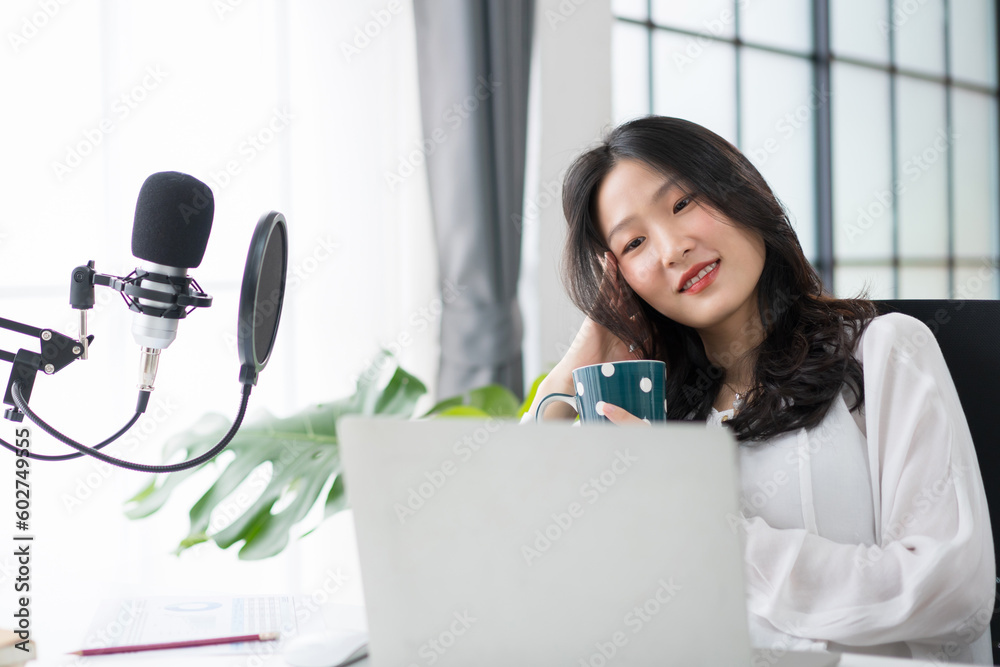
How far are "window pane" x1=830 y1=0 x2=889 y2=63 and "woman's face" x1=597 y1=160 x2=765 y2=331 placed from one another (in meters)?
2.92

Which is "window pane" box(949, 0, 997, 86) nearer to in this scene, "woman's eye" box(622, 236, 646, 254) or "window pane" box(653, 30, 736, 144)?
"window pane" box(653, 30, 736, 144)

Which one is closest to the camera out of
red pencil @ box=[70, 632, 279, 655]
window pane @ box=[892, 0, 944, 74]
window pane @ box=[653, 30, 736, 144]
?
red pencil @ box=[70, 632, 279, 655]

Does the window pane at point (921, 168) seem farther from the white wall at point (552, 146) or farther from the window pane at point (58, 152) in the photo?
the window pane at point (58, 152)

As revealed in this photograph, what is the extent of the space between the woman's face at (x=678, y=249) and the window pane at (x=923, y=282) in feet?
10.5

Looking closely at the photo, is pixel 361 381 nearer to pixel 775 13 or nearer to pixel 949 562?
pixel 949 562

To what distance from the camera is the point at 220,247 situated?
1.97m

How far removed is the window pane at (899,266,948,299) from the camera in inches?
158

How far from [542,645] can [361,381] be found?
1325mm

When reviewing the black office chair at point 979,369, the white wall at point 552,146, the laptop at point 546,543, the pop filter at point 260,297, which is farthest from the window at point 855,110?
the laptop at point 546,543

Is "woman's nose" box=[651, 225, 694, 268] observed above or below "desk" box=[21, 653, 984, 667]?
above

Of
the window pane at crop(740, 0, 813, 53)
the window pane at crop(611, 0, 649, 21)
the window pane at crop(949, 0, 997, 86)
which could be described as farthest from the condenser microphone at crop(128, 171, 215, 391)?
the window pane at crop(949, 0, 997, 86)

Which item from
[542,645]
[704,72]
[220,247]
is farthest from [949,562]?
[704,72]

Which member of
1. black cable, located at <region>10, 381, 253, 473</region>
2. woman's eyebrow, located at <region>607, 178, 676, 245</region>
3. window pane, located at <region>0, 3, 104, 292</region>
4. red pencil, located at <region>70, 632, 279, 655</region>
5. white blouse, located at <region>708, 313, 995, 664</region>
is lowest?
red pencil, located at <region>70, 632, 279, 655</region>

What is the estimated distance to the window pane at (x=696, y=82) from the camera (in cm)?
299
